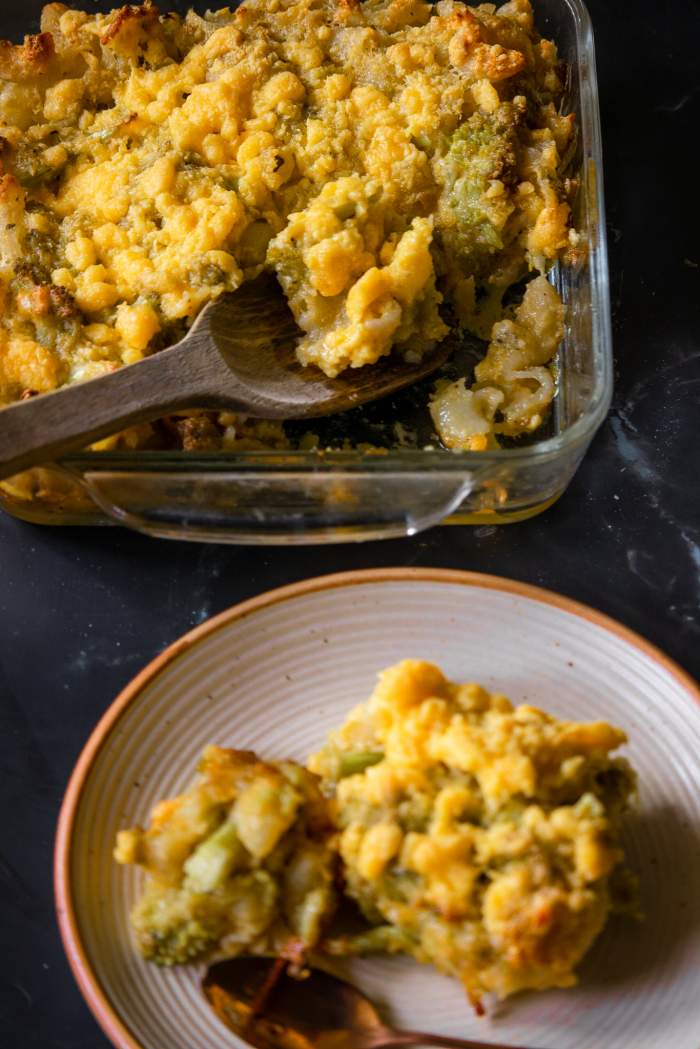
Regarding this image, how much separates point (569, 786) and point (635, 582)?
0.66m

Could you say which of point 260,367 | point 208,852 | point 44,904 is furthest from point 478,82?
point 44,904

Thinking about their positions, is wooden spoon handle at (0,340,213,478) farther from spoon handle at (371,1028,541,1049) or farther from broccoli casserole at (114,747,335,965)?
spoon handle at (371,1028,541,1049)

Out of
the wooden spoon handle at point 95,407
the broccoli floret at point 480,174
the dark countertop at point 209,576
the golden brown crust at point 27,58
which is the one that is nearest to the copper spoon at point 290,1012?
the dark countertop at point 209,576

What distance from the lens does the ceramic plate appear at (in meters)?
1.96

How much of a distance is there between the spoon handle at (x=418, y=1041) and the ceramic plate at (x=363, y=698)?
38 mm

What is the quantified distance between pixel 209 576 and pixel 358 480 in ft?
1.39

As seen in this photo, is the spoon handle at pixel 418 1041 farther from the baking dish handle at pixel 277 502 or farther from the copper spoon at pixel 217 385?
the copper spoon at pixel 217 385

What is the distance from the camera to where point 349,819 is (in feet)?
6.28

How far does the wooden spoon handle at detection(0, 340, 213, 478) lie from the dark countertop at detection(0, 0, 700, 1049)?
35 cm

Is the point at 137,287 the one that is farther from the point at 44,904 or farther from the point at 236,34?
the point at 44,904

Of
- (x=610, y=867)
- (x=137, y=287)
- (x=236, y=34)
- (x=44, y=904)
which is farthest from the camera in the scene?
(x=236, y=34)

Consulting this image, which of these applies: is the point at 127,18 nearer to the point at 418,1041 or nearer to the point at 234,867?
the point at 234,867

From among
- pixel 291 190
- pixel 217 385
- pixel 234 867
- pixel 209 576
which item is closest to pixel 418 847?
pixel 234 867

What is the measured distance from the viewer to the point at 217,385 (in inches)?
89.5
